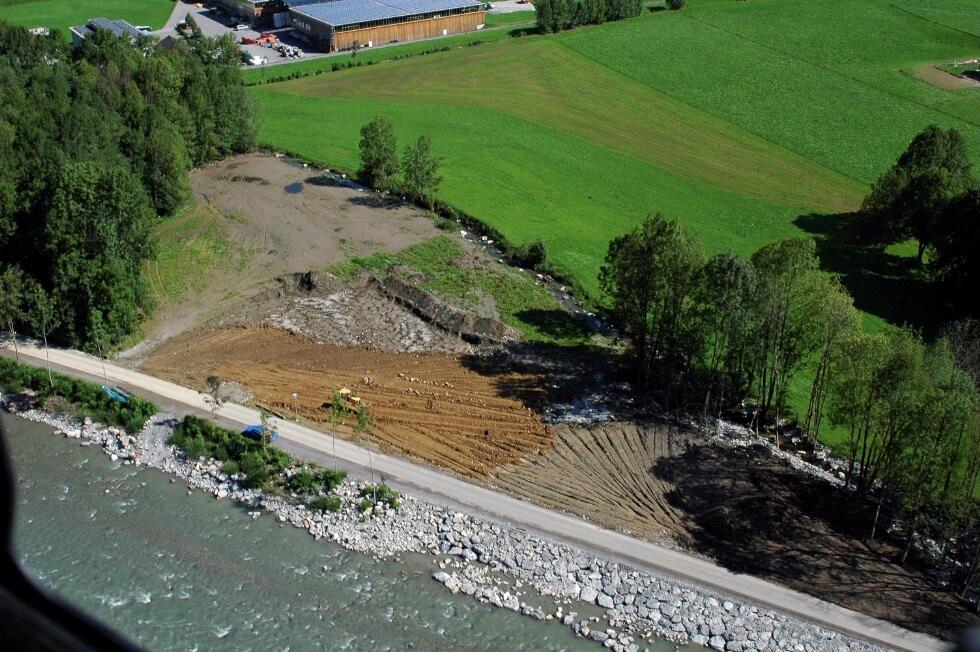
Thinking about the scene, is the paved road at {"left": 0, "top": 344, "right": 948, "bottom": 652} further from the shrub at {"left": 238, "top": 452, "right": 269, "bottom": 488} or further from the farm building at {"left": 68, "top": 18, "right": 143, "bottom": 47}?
the farm building at {"left": 68, "top": 18, "right": 143, "bottom": 47}

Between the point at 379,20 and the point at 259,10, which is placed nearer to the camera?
the point at 379,20

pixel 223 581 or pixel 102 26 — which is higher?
pixel 102 26

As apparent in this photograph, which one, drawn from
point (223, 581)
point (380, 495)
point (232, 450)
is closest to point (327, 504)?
point (380, 495)

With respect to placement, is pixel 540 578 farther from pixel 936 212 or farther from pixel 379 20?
pixel 379 20

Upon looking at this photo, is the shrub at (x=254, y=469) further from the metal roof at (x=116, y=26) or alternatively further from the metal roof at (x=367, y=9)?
the metal roof at (x=367, y=9)

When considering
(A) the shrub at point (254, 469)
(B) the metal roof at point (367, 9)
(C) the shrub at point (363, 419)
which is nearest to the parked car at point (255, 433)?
(A) the shrub at point (254, 469)

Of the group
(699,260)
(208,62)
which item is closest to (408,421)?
(699,260)

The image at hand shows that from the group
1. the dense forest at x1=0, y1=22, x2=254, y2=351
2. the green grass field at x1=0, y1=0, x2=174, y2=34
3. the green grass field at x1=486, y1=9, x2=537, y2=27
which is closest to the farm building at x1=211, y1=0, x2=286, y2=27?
the green grass field at x1=0, y1=0, x2=174, y2=34
